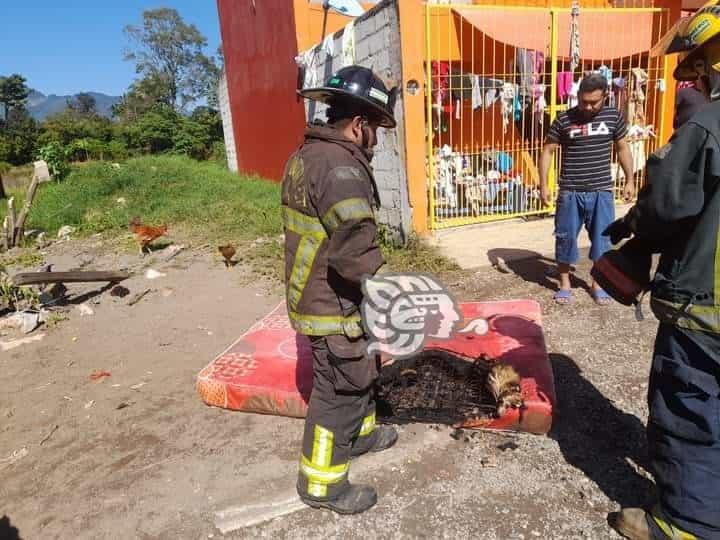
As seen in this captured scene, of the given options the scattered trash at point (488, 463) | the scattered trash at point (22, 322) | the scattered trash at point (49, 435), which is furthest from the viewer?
the scattered trash at point (22, 322)

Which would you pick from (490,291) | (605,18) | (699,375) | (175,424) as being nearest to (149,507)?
(175,424)

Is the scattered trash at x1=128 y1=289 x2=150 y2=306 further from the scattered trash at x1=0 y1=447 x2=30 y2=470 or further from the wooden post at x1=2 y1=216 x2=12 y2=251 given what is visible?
the wooden post at x1=2 y1=216 x2=12 y2=251

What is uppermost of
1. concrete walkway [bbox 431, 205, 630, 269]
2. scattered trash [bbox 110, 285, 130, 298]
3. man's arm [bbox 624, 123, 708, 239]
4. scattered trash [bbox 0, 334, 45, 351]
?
man's arm [bbox 624, 123, 708, 239]

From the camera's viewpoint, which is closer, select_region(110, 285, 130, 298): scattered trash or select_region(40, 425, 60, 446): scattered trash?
select_region(40, 425, 60, 446): scattered trash

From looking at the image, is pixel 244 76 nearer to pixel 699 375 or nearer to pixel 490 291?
pixel 490 291

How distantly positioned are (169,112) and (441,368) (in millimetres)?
31023

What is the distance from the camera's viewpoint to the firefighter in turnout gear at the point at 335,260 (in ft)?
6.83

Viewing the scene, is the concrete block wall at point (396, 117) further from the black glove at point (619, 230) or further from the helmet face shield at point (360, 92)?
the black glove at point (619, 230)

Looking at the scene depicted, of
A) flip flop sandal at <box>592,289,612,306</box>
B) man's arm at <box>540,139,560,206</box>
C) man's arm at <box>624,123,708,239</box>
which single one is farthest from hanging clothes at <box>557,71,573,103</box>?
man's arm at <box>624,123,708,239</box>

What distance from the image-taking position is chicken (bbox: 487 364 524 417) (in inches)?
113

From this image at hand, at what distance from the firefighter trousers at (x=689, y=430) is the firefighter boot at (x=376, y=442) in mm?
1341

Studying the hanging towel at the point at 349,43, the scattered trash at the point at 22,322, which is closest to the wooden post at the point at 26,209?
the scattered trash at the point at 22,322

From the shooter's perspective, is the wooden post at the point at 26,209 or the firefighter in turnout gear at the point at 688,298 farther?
the wooden post at the point at 26,209

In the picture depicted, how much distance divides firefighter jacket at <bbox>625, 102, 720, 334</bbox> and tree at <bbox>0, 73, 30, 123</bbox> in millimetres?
56245
